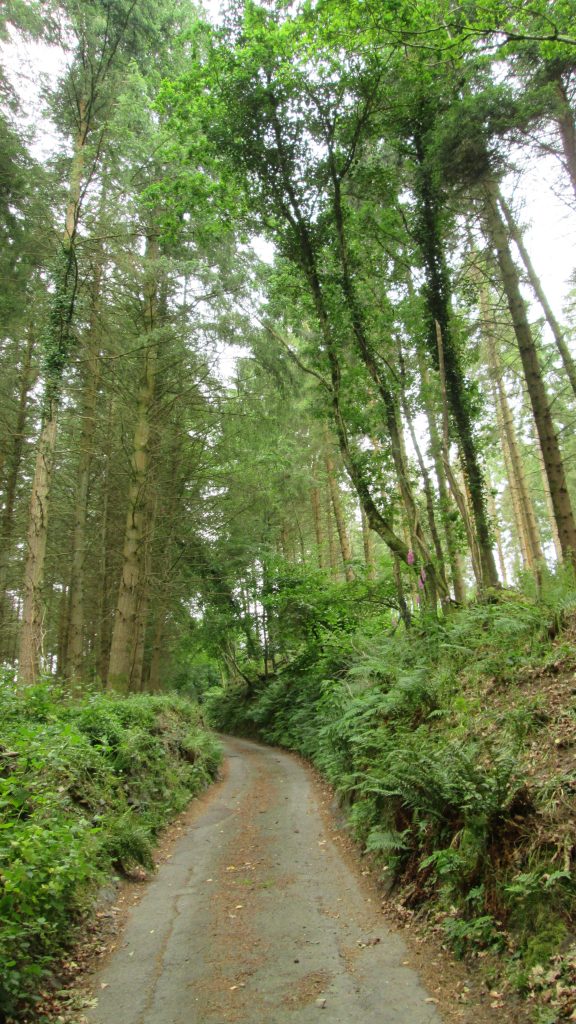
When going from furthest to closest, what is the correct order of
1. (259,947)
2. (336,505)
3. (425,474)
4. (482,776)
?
(336,505), (425,474), (259,947), (482,776)

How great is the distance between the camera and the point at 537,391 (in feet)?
29.8

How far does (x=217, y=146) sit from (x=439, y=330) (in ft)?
18.0

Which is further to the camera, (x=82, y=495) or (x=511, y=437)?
(x=511, y=437)

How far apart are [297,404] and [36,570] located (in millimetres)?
10342

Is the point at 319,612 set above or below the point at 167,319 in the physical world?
below

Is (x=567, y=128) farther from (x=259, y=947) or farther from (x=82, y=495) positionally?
(x=82, y=495)

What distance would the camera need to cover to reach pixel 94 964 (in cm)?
404

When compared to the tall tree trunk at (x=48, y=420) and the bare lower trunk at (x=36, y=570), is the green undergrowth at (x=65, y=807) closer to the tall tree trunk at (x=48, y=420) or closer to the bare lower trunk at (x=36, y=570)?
the bare lower trunk at (x=36, y=570)

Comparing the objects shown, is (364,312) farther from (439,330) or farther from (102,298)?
(102,298)

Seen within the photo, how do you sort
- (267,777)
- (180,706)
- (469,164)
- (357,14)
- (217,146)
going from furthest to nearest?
(180,706) → (267,777) → (217,146) → (469,164) → (357,14)

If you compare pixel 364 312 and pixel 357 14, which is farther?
pixel 364 312

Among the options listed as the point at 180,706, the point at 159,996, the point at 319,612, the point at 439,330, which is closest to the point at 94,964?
the point at 159,996

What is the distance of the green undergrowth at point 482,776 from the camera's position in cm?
334

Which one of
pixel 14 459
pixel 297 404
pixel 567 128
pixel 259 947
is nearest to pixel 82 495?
pixel 14 459
